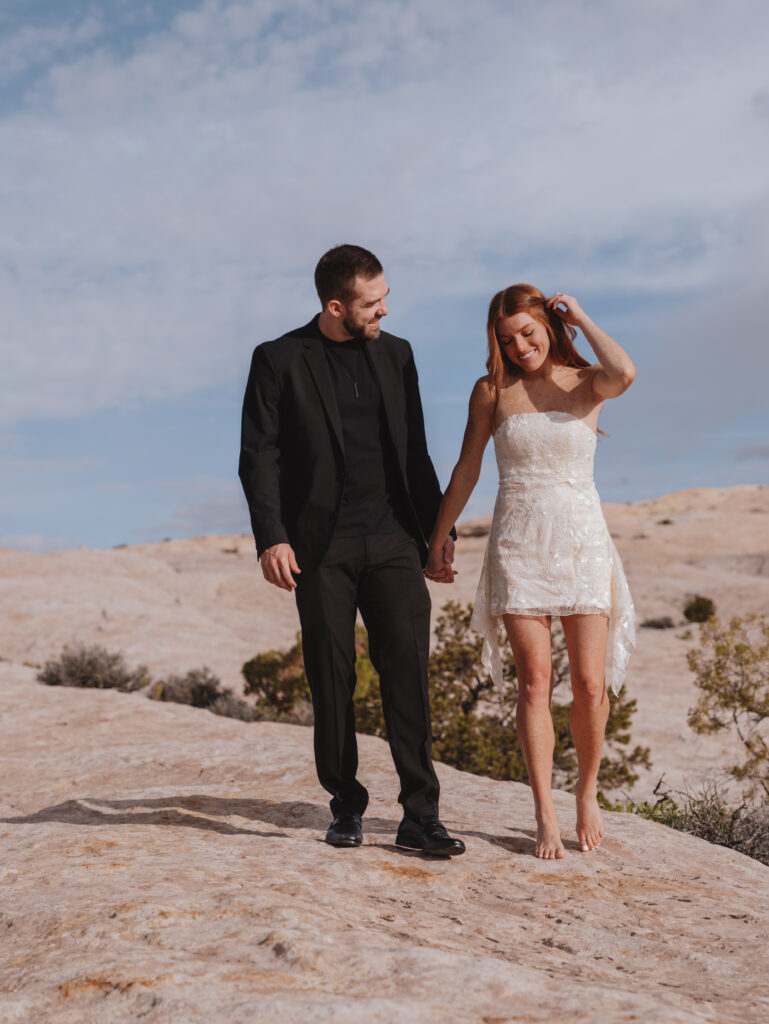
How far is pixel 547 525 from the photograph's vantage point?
435 cm

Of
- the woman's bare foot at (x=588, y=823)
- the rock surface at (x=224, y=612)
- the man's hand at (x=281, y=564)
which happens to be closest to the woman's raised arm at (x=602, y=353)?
the man's hand at (x=281, y=564)

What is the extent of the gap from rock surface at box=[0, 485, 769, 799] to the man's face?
7.61 meters

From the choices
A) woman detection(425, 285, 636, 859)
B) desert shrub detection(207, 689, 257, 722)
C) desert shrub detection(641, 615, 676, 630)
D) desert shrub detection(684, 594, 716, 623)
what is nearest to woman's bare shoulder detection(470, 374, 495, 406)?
woman detection(425, 285, 636, 859)

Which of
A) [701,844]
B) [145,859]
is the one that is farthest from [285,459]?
[701,844]

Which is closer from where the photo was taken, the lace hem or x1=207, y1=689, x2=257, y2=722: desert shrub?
the lace hem

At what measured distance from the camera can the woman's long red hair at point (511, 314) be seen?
14.4 feet

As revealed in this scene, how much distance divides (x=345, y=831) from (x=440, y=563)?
1249 millimetres

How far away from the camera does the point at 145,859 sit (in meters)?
3.92

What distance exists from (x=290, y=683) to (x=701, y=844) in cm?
934

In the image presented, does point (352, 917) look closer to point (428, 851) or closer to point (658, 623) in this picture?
point (428, 851)

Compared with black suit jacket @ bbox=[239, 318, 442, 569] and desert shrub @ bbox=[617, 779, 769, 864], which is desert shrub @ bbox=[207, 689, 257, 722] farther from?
black suit jacket @ bbox=[239, 318, 442, 569]

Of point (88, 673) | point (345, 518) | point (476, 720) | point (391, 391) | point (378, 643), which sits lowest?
point (88, 673)

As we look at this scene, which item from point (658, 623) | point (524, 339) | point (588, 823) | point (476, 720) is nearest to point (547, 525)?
point (524, 339)

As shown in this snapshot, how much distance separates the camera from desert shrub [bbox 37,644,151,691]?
1328cm
